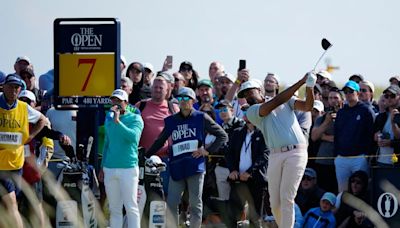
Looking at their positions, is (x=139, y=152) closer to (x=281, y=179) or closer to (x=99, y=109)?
(x=99, y=109)

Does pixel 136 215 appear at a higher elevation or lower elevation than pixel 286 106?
lower

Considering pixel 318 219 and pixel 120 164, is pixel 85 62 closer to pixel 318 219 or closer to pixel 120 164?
pixel 120 164

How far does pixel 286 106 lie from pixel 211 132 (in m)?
2.63

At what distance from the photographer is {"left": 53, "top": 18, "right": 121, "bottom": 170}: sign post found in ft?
48.2

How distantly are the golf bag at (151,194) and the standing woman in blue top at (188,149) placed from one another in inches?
5.0

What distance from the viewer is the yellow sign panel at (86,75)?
14.7m

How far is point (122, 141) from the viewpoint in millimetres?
14117

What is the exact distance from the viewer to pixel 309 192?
15336 millimetres

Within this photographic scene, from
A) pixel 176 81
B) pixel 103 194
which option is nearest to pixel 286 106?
pixel 103 194

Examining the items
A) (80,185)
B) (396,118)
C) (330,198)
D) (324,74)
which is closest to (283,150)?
(330,198)

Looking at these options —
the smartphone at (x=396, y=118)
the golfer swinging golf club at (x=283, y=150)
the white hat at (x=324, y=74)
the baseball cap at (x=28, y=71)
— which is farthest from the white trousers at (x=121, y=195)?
the white hat at (x=324, y=74)

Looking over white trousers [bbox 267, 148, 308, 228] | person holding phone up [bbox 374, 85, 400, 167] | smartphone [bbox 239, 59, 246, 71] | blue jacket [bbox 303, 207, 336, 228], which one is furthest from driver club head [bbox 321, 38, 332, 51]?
smartphone [bbox 239, 59, 246, 71]

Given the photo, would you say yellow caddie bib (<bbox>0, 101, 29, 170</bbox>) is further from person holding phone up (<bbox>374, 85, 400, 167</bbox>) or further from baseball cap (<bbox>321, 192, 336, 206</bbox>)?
person holding phone up (<bbox>374, 85, 400, 167</bbox>)

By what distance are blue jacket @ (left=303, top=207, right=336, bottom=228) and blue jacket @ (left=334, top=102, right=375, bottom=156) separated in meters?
1.04
